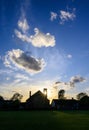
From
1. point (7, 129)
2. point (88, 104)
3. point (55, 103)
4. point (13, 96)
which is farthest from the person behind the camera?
point (13, 96)

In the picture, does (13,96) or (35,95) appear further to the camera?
(13,96)

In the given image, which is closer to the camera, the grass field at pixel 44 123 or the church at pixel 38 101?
the grass field at pixel 44 123

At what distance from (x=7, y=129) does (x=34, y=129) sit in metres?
2.20

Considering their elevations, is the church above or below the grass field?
above

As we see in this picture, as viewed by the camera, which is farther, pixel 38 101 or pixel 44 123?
pixel 38 101

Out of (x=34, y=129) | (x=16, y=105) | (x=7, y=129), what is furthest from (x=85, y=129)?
(x=16, y=105)

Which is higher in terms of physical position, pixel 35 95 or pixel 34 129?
pixel 35 95

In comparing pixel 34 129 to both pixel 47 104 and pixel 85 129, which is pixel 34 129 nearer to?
pixel 85 129

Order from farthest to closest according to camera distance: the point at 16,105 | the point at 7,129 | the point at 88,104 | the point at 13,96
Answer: the point at 13,96
the point at 88,104
the point at 16,105
the point at 7,129

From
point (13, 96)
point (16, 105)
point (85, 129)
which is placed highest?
point (13, 96)

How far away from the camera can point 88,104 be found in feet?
316

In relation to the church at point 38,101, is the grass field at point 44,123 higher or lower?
lower

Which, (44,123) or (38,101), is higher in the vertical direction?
(38,101)

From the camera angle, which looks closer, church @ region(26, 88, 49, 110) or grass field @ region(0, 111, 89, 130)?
grass field @ region(0, 111, 89, 130)
